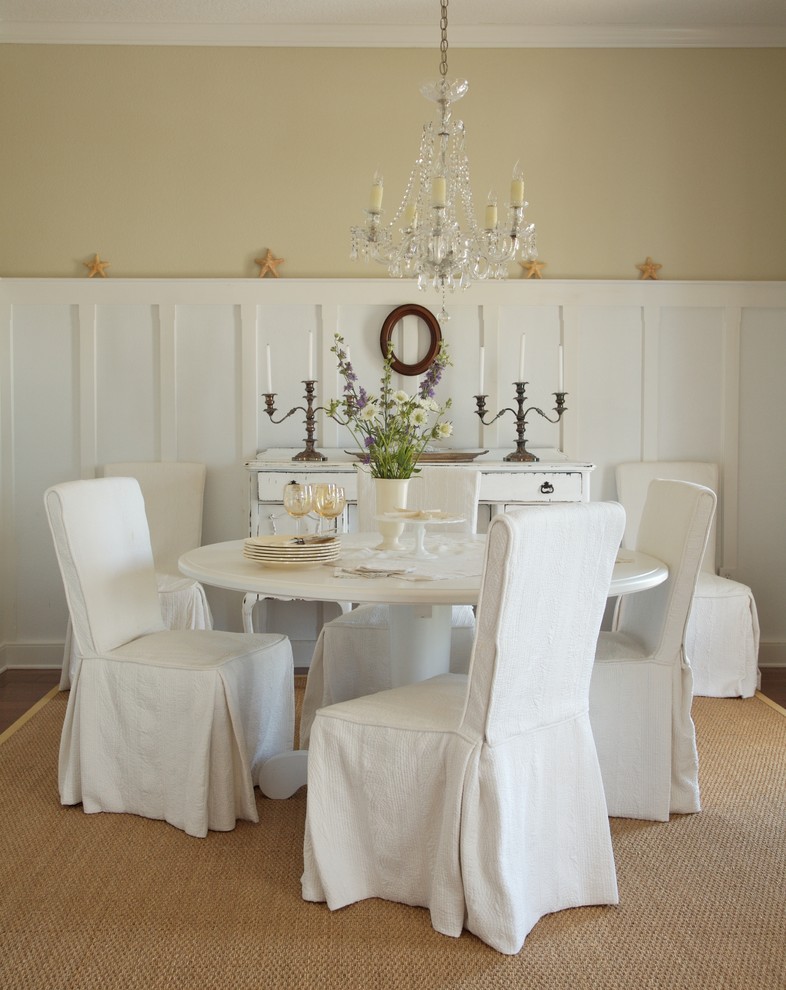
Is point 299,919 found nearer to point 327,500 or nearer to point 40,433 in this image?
point 327,500

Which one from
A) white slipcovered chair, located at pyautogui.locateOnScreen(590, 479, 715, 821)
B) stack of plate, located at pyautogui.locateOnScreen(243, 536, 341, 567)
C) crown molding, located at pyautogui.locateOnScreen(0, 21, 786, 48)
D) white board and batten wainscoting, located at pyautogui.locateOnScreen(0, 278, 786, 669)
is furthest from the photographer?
white board and batten wainscoting, located at pyautogui.locateOnScreen(0, 278, 786, 669)

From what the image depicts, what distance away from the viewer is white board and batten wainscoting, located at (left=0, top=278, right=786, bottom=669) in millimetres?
4230

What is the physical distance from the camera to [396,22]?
4.11 meters

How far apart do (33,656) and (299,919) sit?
2.64 meters

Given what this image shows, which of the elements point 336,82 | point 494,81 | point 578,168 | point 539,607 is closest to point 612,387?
point 578,168

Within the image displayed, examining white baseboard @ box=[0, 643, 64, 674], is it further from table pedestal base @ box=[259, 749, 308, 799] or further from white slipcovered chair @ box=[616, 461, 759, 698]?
white slipcovered chair @ box=[616, 461, 759, 698]

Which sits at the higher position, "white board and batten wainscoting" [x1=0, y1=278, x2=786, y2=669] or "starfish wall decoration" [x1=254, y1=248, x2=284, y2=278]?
"starfish wall decoration" [x1=254, y1=248, x2=284, y2=278]

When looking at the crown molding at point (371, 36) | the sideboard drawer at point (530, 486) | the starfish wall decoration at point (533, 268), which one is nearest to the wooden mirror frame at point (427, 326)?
the starfish wall decoration at point (533, 268)

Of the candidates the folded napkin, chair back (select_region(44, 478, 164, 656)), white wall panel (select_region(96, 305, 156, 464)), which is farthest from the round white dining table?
white wall panel (select_region(96, 305, 156, 464))

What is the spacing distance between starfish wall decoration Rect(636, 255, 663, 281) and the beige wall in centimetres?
6

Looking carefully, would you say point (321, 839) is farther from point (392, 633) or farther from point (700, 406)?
point (700, 406)

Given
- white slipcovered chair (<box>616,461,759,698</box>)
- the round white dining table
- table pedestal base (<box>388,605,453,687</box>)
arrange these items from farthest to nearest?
white slipcovered chair (<box>616,461,759,698</box>), table pedestal base (<box>388,605,453,687</box>), the round white dining table

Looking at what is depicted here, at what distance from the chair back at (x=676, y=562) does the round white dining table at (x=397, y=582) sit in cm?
6

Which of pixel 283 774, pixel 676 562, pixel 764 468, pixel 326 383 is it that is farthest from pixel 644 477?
pixel 283 774
